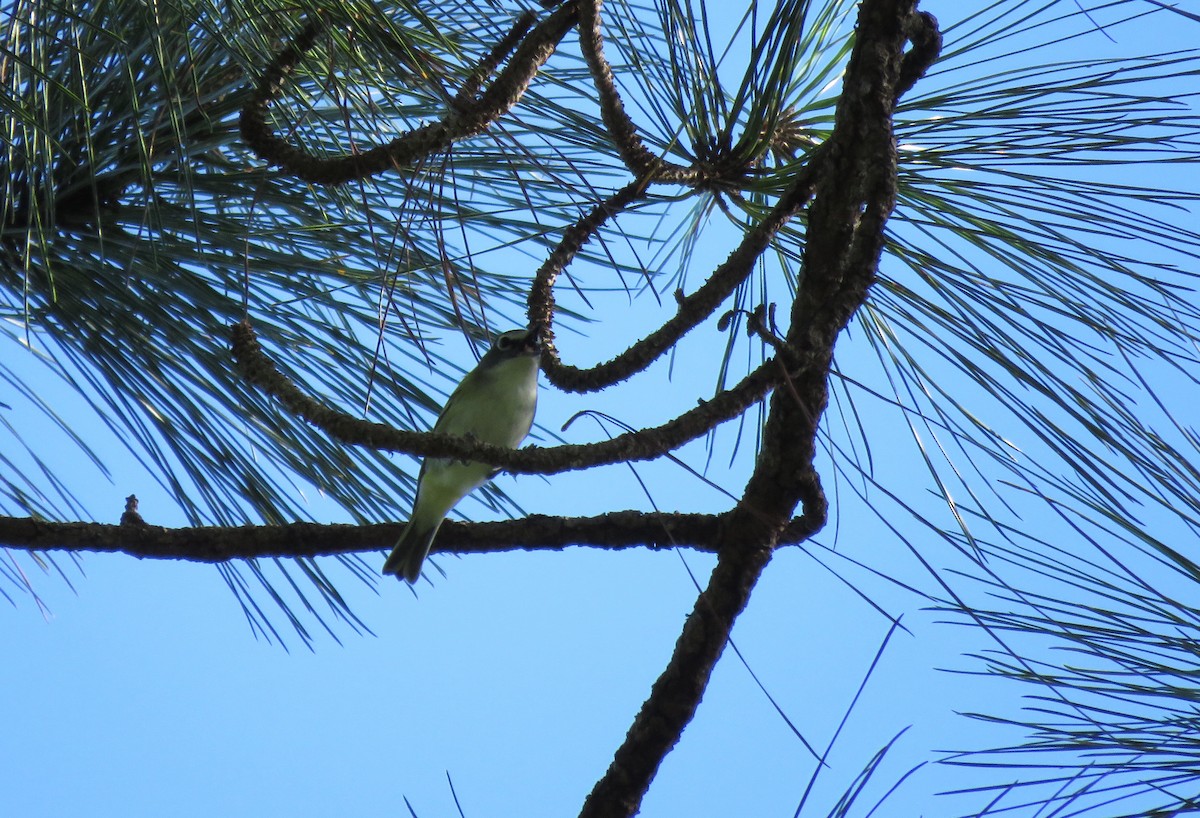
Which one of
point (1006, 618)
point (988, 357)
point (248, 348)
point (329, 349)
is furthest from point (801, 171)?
point (329, 349)

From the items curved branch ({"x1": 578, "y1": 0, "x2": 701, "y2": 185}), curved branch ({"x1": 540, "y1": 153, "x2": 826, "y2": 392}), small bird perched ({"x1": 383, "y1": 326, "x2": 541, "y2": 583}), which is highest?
small bird perched ({"x1": 383, "y1": 326, "x2": 541, "y2": 583})

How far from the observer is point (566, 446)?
3.95 feet

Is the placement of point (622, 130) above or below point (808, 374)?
above

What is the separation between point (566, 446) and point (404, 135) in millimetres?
533

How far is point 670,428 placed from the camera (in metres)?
1.23

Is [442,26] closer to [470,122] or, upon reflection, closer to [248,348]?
[470,122]

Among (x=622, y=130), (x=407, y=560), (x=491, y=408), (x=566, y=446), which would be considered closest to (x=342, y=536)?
(x=566, y=446)

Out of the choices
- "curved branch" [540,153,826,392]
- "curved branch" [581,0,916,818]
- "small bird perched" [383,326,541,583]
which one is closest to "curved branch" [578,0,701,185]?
"curved branch" [540,153,826,392]

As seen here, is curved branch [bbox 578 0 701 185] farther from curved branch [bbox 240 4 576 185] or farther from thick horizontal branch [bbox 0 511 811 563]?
thick horizontal branch [bbox 0 511 811 563]

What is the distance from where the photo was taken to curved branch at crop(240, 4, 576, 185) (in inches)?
55.2

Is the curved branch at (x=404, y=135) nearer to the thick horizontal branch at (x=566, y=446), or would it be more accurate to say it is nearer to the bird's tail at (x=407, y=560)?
the thick horizontal branch at (x=566, y=446)

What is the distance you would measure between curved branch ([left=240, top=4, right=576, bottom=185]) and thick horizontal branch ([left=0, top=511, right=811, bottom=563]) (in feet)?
1.54

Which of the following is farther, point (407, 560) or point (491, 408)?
point (491, 408)

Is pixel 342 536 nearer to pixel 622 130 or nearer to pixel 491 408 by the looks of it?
pixel 622 130
